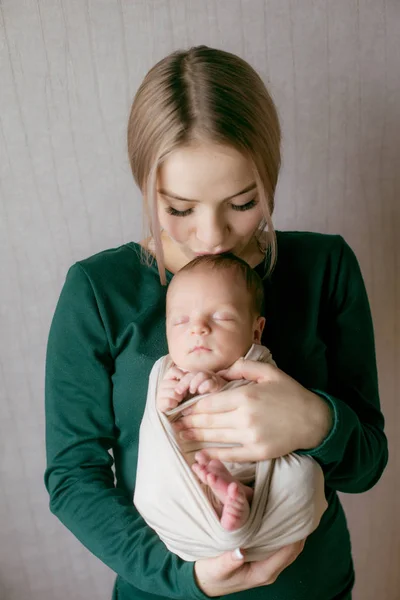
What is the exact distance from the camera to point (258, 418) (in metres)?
0.91

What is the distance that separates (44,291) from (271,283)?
1.78 ft

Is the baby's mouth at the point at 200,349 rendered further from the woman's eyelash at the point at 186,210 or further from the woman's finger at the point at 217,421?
the woman's eyelash at the point at 186,210

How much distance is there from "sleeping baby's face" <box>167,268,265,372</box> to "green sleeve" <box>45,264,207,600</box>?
0.16 meters

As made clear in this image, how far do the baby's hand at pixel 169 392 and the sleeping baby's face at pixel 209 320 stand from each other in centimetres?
4

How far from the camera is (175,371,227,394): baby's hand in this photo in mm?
908

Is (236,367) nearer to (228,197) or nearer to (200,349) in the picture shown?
(200,349)

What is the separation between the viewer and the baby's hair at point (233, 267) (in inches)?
39.1

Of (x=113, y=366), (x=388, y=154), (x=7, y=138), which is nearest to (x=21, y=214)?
(x=7, y=138)

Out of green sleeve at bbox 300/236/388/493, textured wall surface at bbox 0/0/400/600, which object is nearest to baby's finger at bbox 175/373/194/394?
green sleeve at bbox 300/236/388/493

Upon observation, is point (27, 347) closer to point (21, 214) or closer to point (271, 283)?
point (21, 214)

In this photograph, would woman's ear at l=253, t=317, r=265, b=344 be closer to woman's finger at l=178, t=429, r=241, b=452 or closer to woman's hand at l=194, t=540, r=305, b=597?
woman's finger at l=178, t=429, r=241, b=452

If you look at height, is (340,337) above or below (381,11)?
below

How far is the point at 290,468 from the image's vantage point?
0.90 meters

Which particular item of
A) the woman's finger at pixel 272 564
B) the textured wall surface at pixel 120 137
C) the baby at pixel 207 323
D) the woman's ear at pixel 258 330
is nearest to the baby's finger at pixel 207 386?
the baby at pixel 207 323
